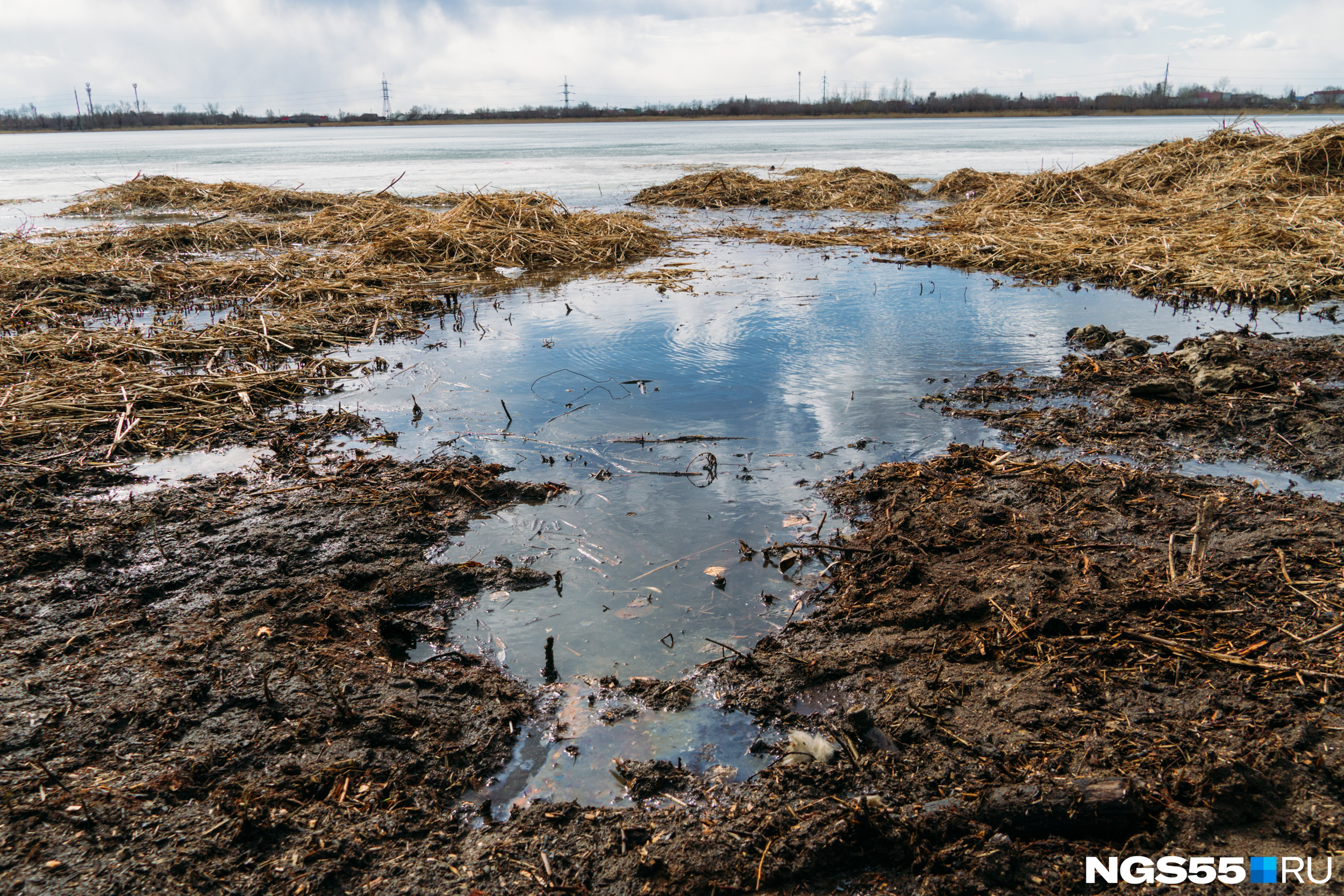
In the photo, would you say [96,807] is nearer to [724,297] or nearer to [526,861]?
[526,861]

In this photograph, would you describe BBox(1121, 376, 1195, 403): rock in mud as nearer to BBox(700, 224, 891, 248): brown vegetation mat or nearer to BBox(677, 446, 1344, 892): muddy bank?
BBox(677, 446, 1344, 892): muddy bank

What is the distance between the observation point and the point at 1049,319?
730 cm

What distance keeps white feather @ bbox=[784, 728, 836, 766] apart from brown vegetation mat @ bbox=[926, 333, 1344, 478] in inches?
110

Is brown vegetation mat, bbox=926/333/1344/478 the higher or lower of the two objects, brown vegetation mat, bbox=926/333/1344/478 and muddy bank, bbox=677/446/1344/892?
the higher

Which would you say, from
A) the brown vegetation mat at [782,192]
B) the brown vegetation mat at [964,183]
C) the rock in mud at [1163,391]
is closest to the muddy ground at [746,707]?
the rock in mud at [1163,391]

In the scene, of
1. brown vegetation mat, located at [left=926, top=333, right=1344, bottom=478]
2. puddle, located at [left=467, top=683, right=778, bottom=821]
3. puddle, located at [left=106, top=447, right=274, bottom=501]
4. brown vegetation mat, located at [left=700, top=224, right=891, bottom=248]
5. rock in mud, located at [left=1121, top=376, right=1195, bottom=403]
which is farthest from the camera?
brown vegetation mat, located at [left=700, top=224, right=891, bottom=248]

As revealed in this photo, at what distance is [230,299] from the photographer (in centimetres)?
818

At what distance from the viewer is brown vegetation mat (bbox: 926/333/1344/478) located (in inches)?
167

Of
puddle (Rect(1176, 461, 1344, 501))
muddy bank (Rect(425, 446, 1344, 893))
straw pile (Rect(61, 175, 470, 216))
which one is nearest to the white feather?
muddy bank (Rect(425, 446, 1344, 893))

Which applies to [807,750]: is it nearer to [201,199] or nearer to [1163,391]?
[1163,391]

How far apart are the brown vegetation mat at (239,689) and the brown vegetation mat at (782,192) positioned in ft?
47.3

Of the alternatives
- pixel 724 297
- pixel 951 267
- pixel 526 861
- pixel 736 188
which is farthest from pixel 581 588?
pixel 736 188

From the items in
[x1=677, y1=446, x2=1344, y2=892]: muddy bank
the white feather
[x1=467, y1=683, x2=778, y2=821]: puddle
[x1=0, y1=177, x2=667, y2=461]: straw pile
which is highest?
[x1=0, y1=177, x2=667, y2=461]: straw pile

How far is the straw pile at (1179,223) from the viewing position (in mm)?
8266
